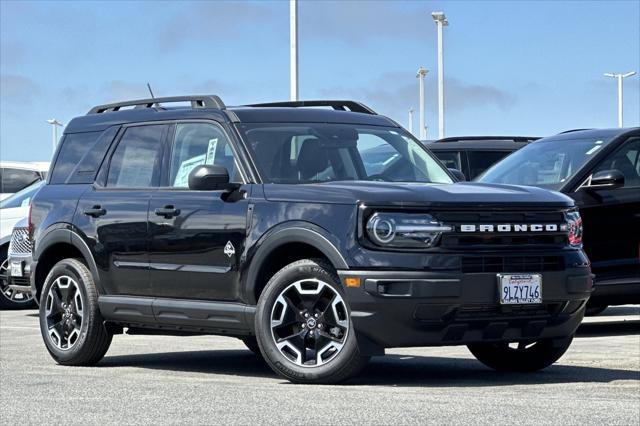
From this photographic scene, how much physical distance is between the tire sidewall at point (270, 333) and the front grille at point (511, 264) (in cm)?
79

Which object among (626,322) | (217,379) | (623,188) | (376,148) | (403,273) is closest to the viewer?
(403,273)

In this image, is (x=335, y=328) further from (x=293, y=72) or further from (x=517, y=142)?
(x=293, y=72)

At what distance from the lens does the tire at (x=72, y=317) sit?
35.5 feet

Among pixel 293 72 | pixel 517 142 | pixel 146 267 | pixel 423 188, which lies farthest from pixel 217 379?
pixel 293 72

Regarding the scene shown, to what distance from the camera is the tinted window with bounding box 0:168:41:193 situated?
95.1 feet

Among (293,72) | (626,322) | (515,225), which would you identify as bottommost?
(626,322)

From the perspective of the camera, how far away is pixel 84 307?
1090cm

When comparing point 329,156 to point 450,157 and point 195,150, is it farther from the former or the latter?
point 450,157

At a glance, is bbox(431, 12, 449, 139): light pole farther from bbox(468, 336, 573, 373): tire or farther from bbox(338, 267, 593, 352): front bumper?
bbox(338, 267, 593, 352): front bumper

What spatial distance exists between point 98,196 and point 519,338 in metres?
3.49

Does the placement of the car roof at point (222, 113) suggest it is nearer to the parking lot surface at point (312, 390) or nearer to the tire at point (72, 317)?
the tire at point (72, 317)

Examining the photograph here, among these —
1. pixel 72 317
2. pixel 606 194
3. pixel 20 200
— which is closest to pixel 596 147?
pixel 606 194

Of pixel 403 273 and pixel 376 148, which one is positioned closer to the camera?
pixel 403 273

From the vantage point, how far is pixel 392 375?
9.94m
